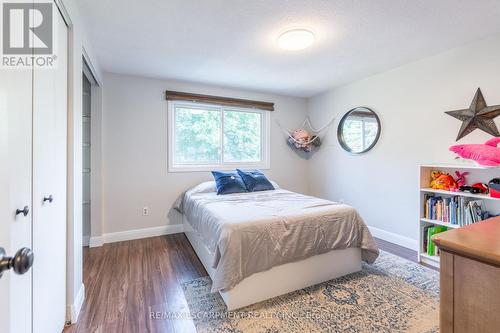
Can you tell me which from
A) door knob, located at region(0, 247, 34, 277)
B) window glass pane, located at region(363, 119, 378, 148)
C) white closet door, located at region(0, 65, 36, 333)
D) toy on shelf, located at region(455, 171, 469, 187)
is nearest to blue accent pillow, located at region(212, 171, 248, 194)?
window glass pane, located at region(363, 119, 378, 148)

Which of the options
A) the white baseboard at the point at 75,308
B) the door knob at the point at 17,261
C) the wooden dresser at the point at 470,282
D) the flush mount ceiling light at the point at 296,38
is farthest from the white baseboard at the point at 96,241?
the wooden dresser at the point at 470,282

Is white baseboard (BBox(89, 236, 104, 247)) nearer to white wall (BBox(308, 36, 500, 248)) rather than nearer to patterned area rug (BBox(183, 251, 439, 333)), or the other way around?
patterned area rug (BBox(183, 251, 439, 333))

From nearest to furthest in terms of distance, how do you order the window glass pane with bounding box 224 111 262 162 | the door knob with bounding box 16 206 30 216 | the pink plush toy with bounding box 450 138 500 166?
the door knob with bounding box 16 206 30 216
the pink plush toy with bounding box 450 138 500 166
the window glass pane with bounding box 224 111 262 162

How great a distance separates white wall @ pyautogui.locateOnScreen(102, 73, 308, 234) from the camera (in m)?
3.32

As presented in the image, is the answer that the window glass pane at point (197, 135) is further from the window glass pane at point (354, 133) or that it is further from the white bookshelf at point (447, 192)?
the white bookshelf at point (447, 192)

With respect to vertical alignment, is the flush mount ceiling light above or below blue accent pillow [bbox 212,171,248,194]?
above

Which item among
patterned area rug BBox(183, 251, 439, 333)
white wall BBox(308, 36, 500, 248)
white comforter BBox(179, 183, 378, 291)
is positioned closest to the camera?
patterned area rug BBox(183, 251, 439, 333)

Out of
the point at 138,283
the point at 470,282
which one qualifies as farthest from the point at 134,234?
the point at 470,282

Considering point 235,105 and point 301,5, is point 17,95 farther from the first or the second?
point 235,105

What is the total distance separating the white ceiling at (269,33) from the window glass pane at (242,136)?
0.95 metres

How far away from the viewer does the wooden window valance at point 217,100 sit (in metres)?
3.62

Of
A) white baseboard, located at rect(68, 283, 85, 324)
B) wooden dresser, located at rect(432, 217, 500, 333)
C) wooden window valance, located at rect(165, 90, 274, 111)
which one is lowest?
white baseboard, located at rect(68, 283, 85, 324)

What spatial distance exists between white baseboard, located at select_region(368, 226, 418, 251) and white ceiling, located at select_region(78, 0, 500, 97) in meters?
2.25

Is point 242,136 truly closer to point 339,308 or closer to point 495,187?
point 339,308
